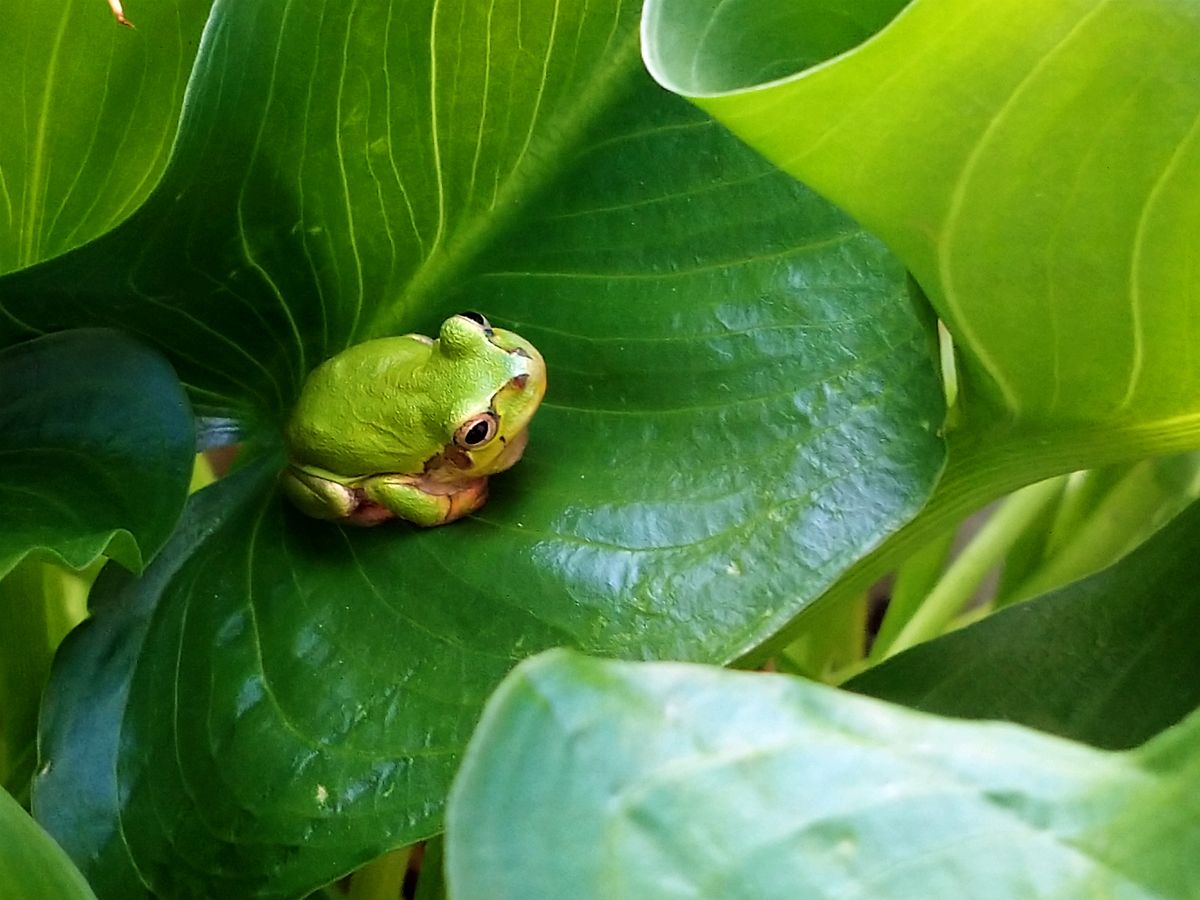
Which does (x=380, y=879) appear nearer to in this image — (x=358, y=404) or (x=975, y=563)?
(x=358, y=404)

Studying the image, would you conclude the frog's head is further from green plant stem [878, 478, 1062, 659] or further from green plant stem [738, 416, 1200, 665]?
green plant stem [878, 478, 1062, 659]

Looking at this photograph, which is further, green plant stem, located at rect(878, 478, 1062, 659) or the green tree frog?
green plant stem, located at rect(878, 478, 1062, 659)

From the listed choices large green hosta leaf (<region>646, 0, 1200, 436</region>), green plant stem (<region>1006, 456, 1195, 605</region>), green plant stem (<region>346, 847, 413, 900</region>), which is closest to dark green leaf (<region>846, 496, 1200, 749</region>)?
large green hosta leaf (<region>646, 0, 1200, 436</region>)

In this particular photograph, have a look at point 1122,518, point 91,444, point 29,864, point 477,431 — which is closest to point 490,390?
point 477,431

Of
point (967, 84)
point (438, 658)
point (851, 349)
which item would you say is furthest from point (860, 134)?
point (438, 658)

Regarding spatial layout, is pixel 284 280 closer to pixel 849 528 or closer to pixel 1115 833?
pixel 849 528

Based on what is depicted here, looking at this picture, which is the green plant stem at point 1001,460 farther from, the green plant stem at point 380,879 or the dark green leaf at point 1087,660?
the green plant stem at point 380,879

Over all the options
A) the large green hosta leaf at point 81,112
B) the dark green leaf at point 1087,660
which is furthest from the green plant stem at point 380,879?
Answer: the large green hosta leaf at point 81,112

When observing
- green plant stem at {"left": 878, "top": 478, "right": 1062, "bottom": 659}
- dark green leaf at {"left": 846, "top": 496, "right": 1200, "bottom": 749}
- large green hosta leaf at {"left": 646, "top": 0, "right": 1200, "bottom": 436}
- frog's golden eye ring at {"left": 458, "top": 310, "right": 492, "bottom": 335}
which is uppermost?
large green hosta leaf at {"left": 646, "top": 0, "right": 1200, "bottom": 436}
